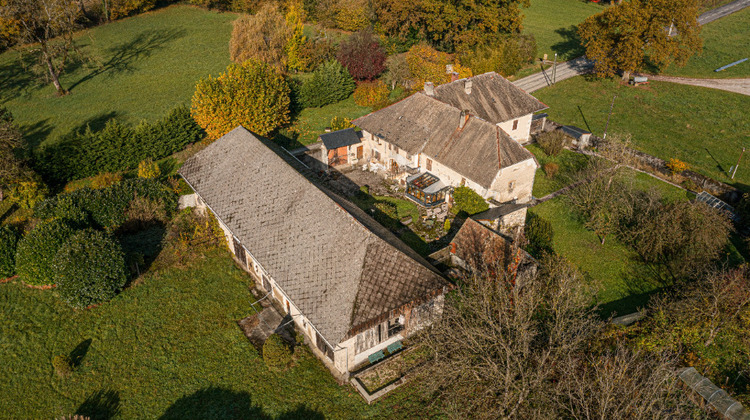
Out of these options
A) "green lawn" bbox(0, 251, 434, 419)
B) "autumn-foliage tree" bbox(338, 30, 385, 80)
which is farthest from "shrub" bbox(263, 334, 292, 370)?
"autumn-foliage tree" bbox(338, 30, 385, 80)

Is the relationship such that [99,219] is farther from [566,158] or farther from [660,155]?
[660,155]

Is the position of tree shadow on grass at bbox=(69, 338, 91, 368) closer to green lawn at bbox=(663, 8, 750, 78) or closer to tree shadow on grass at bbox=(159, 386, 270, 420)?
tree shadow on grass at bbox=(159, 386, 270, 420)

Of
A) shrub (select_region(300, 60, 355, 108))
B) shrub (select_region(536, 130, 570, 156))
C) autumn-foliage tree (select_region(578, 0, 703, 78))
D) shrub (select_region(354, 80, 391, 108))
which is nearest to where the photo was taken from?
shrub (select_region(536, 130, 570, 156))

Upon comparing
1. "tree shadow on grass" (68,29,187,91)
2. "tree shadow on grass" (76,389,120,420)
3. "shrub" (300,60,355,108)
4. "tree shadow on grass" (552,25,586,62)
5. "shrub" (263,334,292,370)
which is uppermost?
"shrub" (263,334,292,370)

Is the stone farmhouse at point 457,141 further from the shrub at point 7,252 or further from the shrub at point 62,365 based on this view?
the shrub at point 7,252

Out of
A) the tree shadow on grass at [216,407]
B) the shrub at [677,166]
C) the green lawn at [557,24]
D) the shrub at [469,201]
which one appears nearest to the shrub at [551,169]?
the shrub at [469,201]

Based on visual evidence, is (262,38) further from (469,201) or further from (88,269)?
(88,269)
